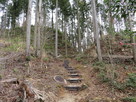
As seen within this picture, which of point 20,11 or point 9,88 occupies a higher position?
point 20,11

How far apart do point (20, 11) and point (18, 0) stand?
218 cm

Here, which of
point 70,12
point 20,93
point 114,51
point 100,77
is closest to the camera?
point 20,93

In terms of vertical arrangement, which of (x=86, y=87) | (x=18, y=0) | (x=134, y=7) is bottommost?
(x=86, y=87)

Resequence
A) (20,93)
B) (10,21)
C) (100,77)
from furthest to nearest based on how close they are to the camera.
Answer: (10,21)
(100,77)
(20,93)

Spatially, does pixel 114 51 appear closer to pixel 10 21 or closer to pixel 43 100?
pixel 43 100

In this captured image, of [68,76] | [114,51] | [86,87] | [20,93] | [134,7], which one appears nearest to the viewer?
[134,7]

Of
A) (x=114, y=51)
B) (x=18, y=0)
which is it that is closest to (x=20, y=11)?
(x=18, y=0)

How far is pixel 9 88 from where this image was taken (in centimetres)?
331

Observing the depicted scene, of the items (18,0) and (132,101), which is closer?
(132,101)

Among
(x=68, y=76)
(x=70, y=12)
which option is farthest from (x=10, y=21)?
(x=68, y=76)

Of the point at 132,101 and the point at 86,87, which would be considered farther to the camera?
the point at 86,87

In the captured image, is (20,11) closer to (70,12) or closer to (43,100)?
(70,12)

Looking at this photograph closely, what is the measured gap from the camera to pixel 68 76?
6477 mm

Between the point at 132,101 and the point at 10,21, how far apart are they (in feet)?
83.0
